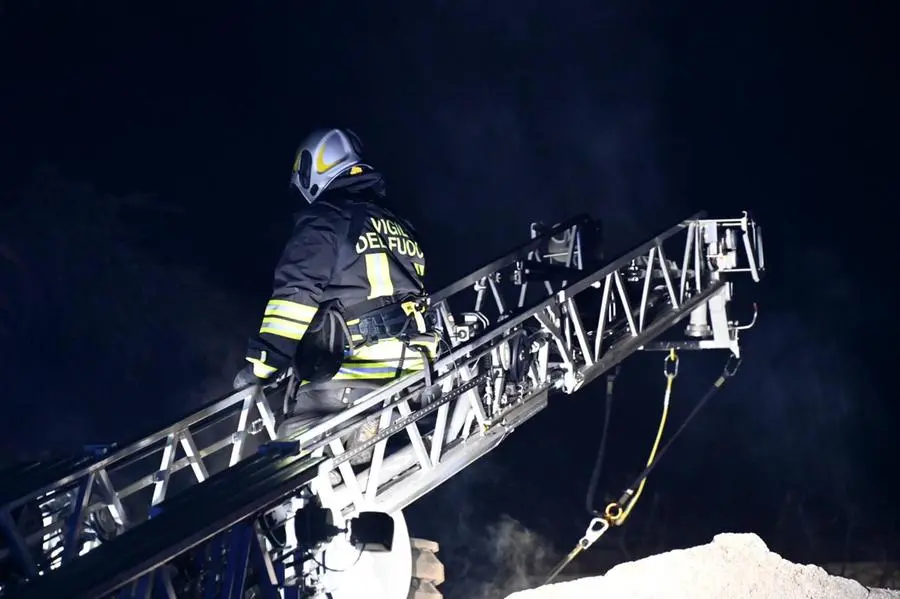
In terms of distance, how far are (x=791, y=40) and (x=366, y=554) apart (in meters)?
8.08

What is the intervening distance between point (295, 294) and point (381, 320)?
1.79 feet

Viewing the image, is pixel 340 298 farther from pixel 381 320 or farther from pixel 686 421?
pixel 686 421

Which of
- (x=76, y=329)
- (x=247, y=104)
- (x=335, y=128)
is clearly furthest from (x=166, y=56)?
(x=335, y=128)

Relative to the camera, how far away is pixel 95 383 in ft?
27.6

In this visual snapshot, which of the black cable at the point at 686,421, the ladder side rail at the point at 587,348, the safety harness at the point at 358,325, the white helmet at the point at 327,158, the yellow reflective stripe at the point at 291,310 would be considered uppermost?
the white helmet at the point at 327,158

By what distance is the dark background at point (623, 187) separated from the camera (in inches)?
362

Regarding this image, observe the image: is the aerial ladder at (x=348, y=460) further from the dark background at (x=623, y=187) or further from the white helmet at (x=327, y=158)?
the dark background at (x=623, y=187)

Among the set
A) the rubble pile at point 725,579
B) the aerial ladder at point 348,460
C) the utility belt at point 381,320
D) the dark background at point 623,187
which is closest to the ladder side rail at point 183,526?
the aerial ladder at point 348,460

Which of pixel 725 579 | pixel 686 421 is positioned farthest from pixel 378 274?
pixel 725 579

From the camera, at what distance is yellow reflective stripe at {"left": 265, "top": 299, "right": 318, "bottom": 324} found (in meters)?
4.45

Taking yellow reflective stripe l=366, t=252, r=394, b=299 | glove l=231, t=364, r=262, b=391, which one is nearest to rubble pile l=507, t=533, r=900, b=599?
yellow reflective stripe l=366, t=252, r=394, b=299

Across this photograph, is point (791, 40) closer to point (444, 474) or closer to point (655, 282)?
point (655, 282)

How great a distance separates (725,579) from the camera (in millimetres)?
7020

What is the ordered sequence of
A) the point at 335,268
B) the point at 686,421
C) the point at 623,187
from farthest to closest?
the point at 623,187
the point at 686,421
the point at 335,268
